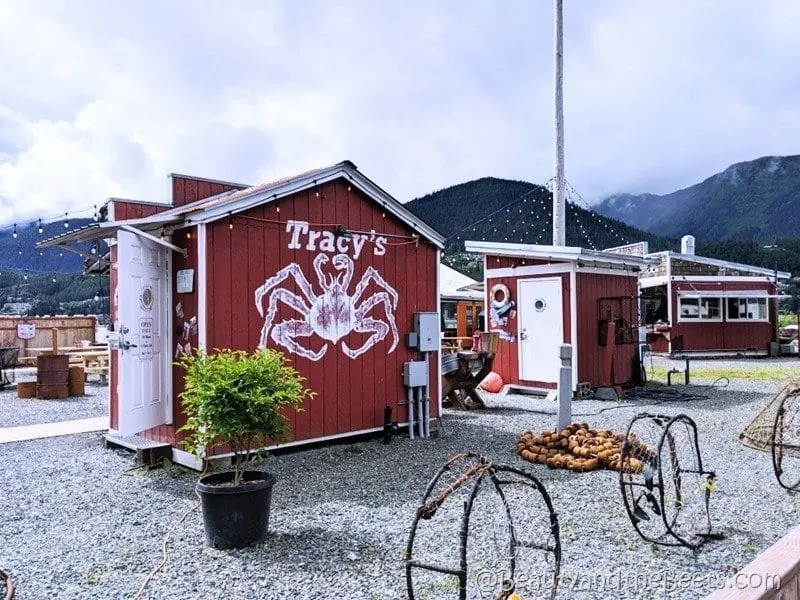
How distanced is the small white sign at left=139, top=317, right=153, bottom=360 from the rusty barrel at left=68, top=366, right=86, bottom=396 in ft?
22.2

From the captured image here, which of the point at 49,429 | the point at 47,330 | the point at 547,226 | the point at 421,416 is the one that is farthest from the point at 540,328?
the point at 547,226

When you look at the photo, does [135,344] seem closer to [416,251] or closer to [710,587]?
[416,251]

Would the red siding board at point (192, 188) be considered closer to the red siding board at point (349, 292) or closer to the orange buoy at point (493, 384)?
the red siding board at point (349, 292)

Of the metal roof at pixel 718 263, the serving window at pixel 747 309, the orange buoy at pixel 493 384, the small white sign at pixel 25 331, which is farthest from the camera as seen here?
the serving window at pixel 747 309

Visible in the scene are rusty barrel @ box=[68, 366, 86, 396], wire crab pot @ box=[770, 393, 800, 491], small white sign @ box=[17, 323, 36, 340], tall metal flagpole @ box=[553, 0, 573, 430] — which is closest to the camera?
wire crab pot @ box=[770, 393, 800, 491]

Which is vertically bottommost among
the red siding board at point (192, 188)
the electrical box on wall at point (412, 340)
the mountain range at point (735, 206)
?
the electrical box on wall at point (412, 340)

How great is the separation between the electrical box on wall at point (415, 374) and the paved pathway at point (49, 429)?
4020 mm

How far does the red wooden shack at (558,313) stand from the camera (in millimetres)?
10656

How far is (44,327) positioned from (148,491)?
14.6 m

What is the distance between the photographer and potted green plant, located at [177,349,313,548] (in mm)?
3885

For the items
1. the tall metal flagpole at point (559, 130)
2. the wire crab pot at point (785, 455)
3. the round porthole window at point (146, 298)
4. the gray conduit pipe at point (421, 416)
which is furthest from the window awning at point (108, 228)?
the tall metal flagpole at point (559, 130)

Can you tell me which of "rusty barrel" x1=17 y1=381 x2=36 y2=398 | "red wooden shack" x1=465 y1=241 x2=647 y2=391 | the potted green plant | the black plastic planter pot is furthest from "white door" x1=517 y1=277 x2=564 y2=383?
"rusty barrel" x1=17 y1=381 x2=36 y2=398

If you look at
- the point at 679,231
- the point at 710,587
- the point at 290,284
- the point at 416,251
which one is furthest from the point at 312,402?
the point at 679,231

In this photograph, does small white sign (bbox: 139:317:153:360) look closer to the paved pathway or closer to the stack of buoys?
the paved pathway
